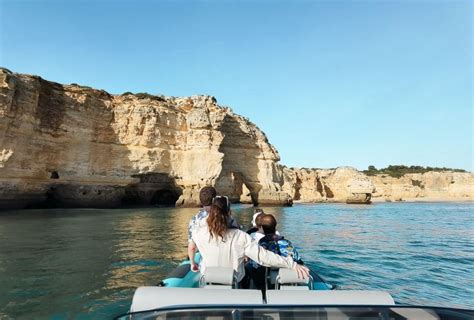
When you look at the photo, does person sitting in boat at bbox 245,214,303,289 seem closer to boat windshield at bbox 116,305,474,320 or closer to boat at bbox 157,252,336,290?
boat at bbox 157,252,336,290

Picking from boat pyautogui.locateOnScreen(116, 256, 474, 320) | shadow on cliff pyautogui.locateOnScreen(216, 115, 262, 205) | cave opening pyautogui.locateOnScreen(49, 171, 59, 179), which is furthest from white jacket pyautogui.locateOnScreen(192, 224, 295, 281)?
shadow on cliff pyautogui.locateOnScreen(216, 115, 262, 205)

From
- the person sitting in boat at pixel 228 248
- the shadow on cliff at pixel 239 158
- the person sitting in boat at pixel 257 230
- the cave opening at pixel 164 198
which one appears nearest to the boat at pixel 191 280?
the person sitting in boat at pixel 228 248

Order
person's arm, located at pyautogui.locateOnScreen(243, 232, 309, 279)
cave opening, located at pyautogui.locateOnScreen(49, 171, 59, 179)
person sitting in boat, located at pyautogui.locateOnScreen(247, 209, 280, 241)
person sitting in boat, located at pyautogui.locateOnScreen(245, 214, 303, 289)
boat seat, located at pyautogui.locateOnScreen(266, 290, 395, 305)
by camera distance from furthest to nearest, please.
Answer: cave opening, located at pyautogui.locateOnScreen(49, 171, 59, 179)
person sitting in boat, located at pyautogui.locateOnScreen(247, 209, 280, 241)
person sitting in boat, located at pyautogui.locateOnScreen(245, 214, 303, 289)
person's arm, located at pyautogui.locateOnScreen(243, 232, 309, 279)
boat seat, located at pyautogui.locateOnScreen(266, 290, 395, 305)

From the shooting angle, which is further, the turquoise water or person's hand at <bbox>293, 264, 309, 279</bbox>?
the turquoise water

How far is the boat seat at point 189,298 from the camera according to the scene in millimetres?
2436

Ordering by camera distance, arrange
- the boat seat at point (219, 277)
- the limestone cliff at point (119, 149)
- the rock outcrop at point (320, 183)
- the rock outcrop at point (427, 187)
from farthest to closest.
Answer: the rock outcrop at point (427, 187) < the rock outcrop at point (320, 183) < the limestone cliff at point (119, 149) < the boat seat at point (219, 277)

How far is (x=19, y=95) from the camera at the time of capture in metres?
24.8

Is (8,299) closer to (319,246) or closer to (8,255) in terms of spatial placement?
(8,255)

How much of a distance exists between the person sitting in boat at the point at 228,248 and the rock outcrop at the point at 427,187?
85291 millimetres

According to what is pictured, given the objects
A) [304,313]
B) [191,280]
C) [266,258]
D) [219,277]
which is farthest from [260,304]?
[191,280]

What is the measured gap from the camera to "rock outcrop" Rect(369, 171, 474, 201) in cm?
8212

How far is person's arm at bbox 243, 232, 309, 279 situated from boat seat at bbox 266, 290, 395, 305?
1.28m

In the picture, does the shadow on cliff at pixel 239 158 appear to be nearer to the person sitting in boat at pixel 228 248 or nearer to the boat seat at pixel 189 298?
the person sitting in boat at pixel 228 248

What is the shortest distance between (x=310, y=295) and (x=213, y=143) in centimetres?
3328
